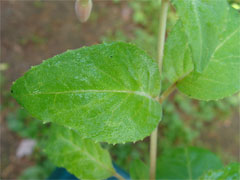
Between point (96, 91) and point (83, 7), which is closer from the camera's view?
point (96, 91)

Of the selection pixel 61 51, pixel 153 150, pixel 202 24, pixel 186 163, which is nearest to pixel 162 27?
pixel 202 24

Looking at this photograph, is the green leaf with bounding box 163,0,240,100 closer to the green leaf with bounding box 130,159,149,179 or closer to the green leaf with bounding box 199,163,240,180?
the green leaf with bounding box 199,163,240,180

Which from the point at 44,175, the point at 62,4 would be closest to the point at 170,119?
the point at 44,175

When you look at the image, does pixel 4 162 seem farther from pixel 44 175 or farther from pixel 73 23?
pixel 73 23

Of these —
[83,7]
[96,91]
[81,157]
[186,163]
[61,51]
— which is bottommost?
[61,51]

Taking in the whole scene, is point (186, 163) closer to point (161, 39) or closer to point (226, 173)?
point (226, 173)

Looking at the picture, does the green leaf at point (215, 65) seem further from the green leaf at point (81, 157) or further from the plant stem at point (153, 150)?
the green leaf at point (81, 157)

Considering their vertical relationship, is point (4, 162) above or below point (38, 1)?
below

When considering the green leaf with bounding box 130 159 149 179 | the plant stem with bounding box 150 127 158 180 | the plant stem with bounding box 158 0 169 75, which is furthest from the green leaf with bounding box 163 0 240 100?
the green leaf with bounding box 130 159 149 179
